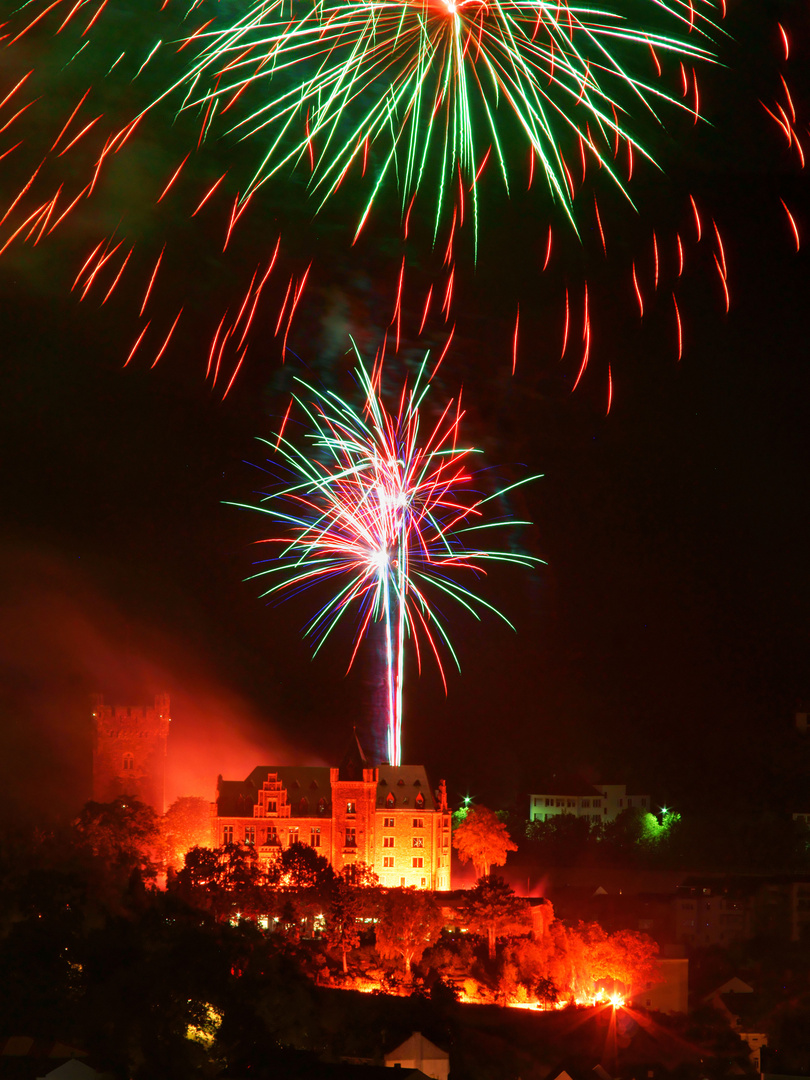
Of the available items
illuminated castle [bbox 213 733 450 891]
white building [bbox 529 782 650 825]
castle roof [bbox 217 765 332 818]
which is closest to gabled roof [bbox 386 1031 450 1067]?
illuminated castle [bbox 213 733 450 891]

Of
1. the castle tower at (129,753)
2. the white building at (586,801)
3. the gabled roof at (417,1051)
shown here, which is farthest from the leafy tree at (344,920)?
the white building at (586,801)

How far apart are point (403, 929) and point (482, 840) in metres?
7.38

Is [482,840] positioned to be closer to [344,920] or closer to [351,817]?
[351,817]

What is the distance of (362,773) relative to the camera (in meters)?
52.7

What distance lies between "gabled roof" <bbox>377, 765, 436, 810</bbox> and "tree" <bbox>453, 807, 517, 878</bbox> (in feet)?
10.3

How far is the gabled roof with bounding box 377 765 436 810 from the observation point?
52.6 m

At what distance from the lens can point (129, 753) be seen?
190ft

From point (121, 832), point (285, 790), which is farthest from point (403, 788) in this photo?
point (121, 832)

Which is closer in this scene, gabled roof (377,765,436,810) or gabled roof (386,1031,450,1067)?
gabled roof (386,1031,450,1067)

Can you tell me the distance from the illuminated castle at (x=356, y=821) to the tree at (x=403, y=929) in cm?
867

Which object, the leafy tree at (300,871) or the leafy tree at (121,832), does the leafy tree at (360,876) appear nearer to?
the leafy tree at (300,871)

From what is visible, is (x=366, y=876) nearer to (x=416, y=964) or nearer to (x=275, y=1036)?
(x=416, y=964)

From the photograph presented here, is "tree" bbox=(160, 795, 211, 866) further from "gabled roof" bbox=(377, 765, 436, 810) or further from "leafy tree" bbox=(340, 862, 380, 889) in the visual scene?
"leafy tree" bbox=(340, 862, 380, 889)

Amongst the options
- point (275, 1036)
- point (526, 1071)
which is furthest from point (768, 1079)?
point (275, 1036)
